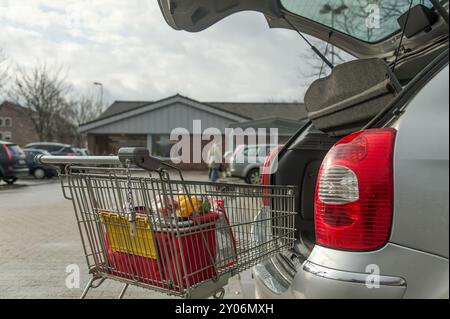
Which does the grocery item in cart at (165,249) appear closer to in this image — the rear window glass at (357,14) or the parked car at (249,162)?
the rear window glass at (357,14)

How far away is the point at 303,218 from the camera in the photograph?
8.86 feet

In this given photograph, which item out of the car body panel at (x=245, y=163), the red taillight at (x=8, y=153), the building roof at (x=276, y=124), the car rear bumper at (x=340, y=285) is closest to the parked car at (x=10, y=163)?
the red taillight at (x=8, y=153)

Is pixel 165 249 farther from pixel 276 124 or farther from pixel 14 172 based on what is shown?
pixel 276 124

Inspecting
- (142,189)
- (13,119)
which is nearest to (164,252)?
(142,189)

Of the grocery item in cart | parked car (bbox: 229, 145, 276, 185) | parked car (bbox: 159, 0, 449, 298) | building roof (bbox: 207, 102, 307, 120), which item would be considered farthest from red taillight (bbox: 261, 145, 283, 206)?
building roof (bbox: 207, 102, 307, 120)

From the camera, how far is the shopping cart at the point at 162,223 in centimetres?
181

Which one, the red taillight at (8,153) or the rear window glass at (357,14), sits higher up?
the rear window glass at (357,14)

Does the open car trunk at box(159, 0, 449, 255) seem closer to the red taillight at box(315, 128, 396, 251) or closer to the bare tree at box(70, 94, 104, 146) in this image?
the red taillight at box(315, 128, 396, 251)

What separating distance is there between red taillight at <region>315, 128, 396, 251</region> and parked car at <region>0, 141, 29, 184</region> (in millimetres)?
14840

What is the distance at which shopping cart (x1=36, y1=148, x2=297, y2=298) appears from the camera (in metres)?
1.81

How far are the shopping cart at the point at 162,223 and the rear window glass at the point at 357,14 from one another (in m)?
1.42

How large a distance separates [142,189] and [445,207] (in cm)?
131
